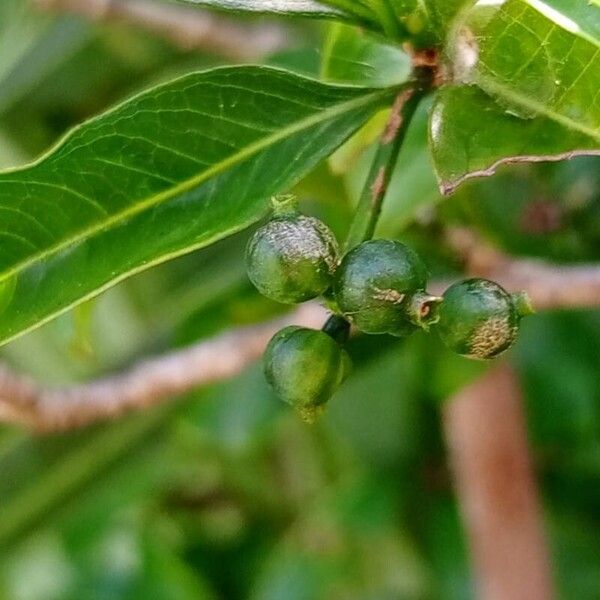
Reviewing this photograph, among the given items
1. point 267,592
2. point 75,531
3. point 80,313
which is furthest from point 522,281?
point 75,531

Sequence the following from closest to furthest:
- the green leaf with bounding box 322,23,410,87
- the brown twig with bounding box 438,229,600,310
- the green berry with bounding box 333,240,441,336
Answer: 1. the green berry with bounding box 333,240,441,336
2. the green leaf with bounding box 322,23,410,87
3. the brown twig with bounding box 438,229,600,310

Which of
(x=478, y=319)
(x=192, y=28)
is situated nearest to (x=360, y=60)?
(x=478, y=319)

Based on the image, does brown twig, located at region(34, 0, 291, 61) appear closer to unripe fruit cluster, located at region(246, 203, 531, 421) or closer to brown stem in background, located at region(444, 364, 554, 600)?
brown stem in background, located at region(444, 364, 554, 600)

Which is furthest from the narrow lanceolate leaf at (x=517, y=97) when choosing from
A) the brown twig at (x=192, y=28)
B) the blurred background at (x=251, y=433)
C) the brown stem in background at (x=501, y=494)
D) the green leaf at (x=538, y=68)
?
the brown twig at (x=192, y=28)

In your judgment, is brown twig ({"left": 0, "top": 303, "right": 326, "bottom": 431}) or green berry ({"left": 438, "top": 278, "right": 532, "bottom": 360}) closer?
green berry ({"left": 438, "top": 278, "right": 532, "bottom": 360})

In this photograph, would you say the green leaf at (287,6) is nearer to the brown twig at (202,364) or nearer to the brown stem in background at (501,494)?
the brown twig at (202,364)

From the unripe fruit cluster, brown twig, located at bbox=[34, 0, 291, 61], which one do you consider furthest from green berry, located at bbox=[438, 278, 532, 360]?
brown twig, located at bbox=[34, 0, 291, 61]
